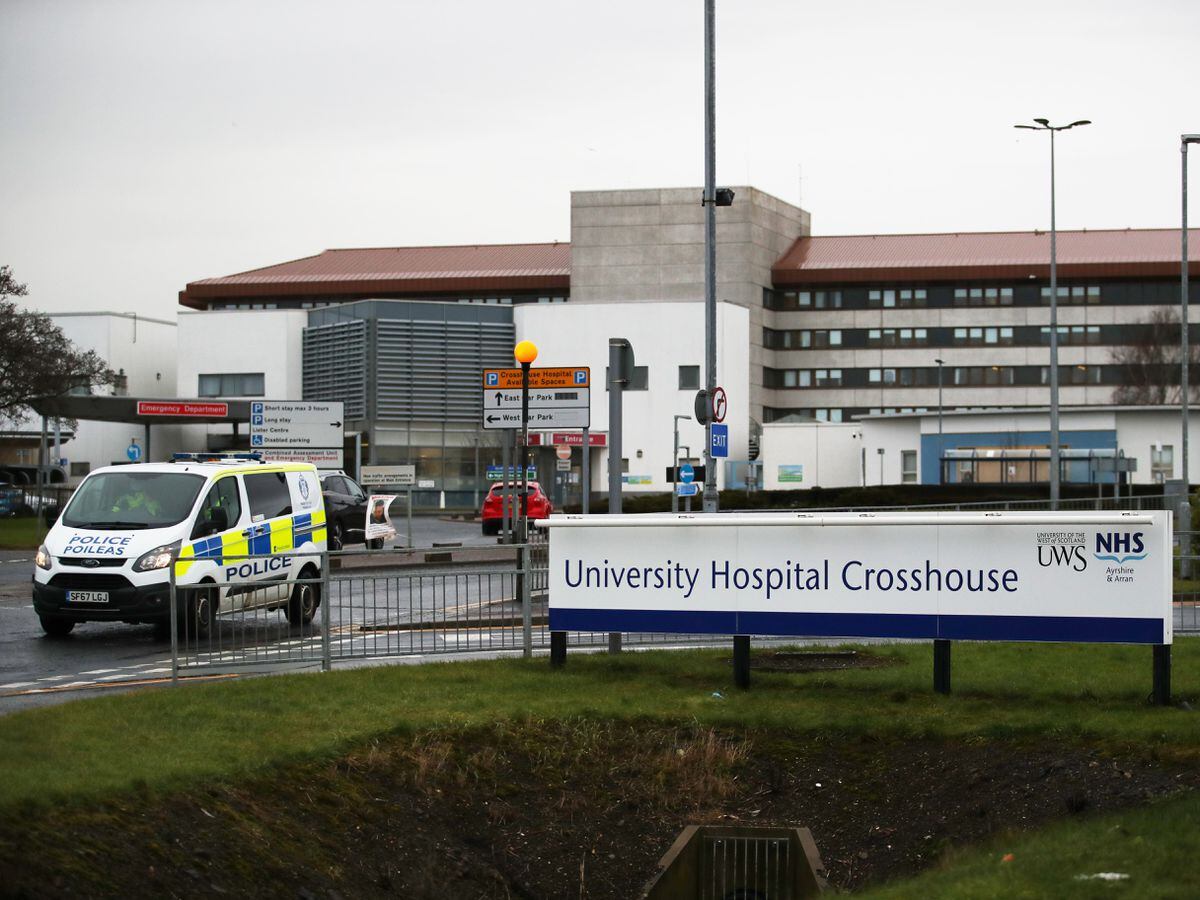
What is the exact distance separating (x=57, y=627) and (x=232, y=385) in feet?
204

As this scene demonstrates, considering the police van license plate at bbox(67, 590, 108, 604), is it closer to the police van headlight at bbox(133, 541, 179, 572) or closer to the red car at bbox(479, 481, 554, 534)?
the police van headlight at bbox(133, 541, 179, 572)

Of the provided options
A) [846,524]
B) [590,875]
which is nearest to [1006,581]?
[846,524]

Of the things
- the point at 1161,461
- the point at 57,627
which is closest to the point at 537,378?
the point at 57,627

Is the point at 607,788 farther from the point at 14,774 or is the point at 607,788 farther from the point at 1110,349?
Answer: the point at 1110,349

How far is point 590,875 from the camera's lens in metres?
8.68

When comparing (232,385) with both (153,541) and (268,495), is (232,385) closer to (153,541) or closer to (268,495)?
(268,495)

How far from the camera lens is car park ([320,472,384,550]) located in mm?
36281

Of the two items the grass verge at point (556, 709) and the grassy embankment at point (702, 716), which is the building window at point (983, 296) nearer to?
the grassy embankment at point (702, 716)

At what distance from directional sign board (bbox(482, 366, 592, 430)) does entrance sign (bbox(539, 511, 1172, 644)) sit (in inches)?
247

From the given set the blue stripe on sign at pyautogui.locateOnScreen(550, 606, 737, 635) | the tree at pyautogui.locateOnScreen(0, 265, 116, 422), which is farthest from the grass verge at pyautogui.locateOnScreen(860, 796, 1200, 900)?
the tree at pyautogui.locateOnScreen(0, 265, 116, 422)

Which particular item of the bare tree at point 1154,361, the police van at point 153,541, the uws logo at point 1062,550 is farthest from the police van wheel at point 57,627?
the bare tree at point 1154,361

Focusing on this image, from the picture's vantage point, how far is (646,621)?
473 inches

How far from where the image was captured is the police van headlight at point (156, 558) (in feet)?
57.4

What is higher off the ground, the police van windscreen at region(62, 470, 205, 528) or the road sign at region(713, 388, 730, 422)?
the road sign at region(713, 388, 730, 422)
